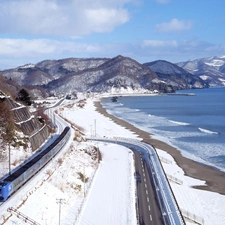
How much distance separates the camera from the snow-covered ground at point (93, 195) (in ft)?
78.7

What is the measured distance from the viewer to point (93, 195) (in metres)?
29.3

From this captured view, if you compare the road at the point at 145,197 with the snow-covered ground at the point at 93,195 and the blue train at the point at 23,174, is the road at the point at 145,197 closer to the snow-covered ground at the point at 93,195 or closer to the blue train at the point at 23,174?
the snow-covered ground at the point at 93,195

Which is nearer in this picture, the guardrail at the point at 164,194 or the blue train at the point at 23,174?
the blue train at the point at 23,174

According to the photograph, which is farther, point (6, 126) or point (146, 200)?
point (6, 126)

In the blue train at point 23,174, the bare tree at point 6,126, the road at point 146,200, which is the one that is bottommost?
the road at point 146,200

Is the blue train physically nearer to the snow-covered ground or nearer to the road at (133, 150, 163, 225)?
the snow-covered ground

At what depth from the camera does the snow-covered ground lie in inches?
945

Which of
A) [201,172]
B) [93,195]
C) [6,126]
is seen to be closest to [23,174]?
[93,195]

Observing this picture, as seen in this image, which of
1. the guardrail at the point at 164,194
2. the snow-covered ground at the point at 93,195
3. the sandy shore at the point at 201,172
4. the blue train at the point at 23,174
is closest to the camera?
the blue train at the point at 23,174

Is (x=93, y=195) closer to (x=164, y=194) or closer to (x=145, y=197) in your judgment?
(x=145, y=197)

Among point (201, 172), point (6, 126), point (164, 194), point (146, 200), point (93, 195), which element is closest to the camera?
point (146, 200)

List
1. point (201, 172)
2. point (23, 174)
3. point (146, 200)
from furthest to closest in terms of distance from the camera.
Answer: point (201, 172)
point (146, 200)
point (23, 174)

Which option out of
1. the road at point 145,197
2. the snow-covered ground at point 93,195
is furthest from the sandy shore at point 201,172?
the road at point 145,197

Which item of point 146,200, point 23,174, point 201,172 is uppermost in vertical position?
point 23,174
